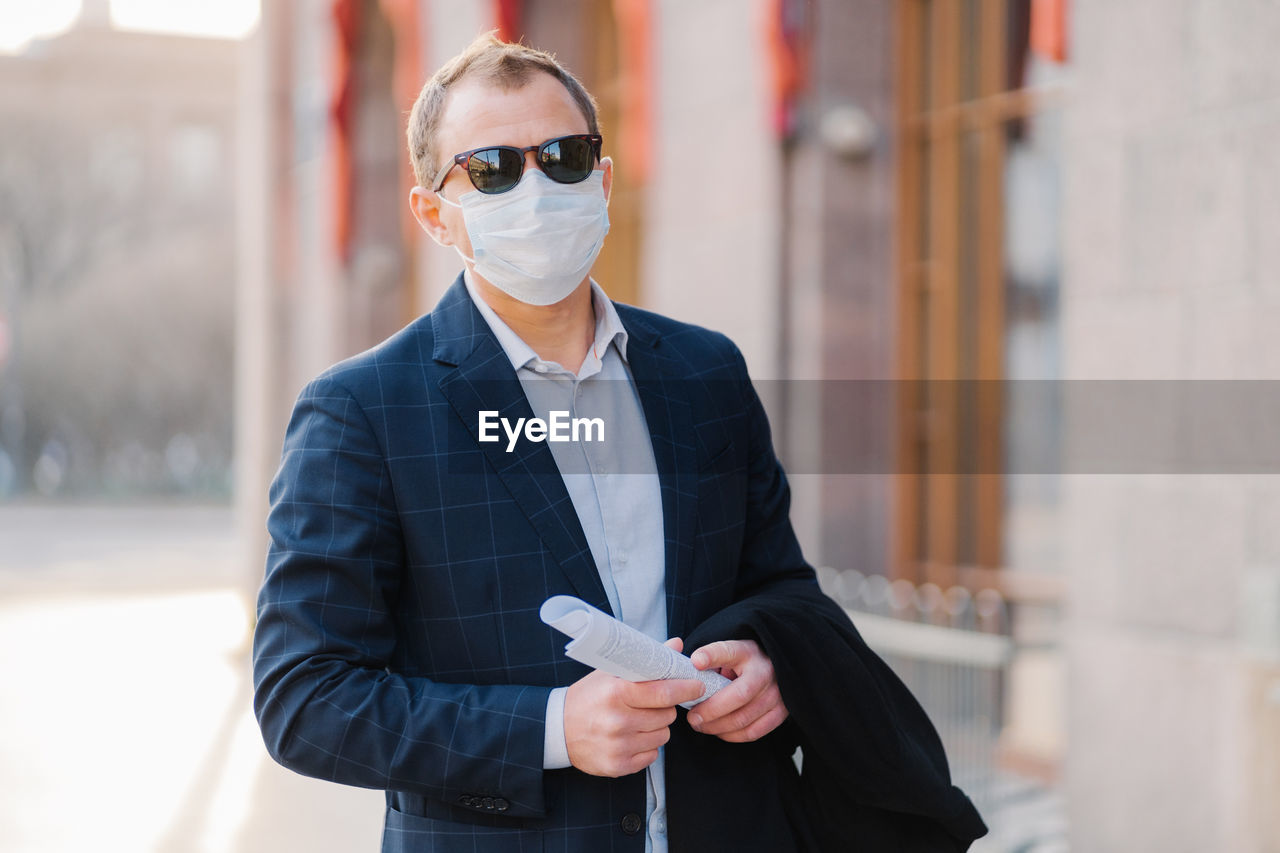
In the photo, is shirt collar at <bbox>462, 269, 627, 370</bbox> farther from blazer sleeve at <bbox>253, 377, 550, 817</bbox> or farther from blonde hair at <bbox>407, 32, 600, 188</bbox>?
blazer sleeve at <bbox>253, 377, 550, 817</bbox>

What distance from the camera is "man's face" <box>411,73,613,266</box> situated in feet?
6.77

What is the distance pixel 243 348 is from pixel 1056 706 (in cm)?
1115

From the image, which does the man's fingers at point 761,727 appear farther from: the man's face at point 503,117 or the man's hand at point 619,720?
the man's face at point 503,117

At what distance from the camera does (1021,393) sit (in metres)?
6.88

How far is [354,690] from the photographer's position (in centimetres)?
181

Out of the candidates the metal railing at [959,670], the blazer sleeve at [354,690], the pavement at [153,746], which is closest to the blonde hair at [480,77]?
the blazer sleeve at [354,690]

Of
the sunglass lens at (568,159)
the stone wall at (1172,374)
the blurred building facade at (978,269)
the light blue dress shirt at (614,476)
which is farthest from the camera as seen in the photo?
the blurred building facade at (978,269)

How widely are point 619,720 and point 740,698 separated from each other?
0.24 metres

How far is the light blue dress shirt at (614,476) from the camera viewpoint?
2018 millimetres

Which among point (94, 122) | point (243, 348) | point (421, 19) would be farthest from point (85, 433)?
point (421, 19)

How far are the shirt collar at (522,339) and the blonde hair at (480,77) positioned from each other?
0.75ft

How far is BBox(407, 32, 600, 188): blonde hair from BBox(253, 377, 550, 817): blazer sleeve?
0.59 meters

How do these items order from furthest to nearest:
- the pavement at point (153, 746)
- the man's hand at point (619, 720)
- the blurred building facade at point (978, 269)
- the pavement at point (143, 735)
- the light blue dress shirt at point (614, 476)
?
the pavement at point (143, 735)
the pavement at point (153, 746)
the blurred building facade at point (978, 269)
the light blue dress shirt at point (614, 476)
the man's hand at point (619, 720)

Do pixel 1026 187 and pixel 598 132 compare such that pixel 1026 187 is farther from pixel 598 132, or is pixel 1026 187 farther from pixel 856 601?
pixel 598 132
